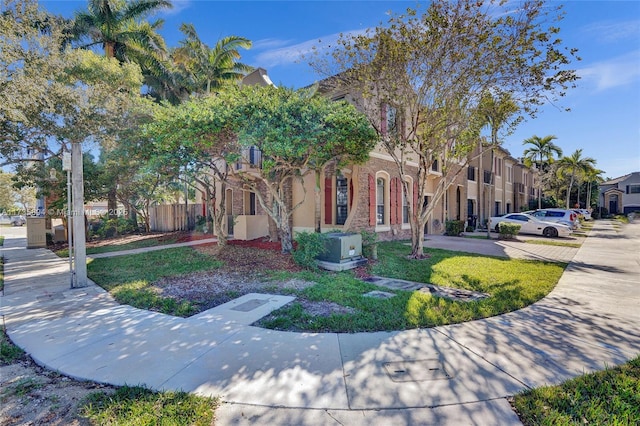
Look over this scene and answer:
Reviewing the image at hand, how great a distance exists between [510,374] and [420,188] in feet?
26.5

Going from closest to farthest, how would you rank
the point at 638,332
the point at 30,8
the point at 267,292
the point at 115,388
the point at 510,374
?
the point at 115,388 → the point at 510,374 → the point at 638,332 → the point at 267,292 → the point at 30,8

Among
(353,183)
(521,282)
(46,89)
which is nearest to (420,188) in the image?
(353,183)

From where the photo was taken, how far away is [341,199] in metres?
13.5

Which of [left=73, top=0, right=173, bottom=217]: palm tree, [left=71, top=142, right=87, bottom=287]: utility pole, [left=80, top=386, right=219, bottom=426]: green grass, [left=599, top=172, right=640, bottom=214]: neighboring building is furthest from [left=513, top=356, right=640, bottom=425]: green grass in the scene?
[left=599, top=172, right=640, bottom=214]: neighboring building

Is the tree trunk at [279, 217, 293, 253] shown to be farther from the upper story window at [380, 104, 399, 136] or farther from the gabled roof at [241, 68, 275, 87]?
the gabled roof at [241, 68, 275, 87]

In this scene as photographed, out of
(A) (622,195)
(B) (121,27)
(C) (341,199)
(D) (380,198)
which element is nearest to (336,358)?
(C) (341,199)

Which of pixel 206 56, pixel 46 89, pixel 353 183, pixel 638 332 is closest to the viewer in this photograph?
pixel 638 332

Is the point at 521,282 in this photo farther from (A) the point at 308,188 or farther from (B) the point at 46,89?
(B) the point at 46,89

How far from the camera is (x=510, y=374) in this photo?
334cm

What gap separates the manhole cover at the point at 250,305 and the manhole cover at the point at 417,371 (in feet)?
9.14

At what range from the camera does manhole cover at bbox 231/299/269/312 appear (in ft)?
17.9

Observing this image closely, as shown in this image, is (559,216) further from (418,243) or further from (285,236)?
(285,236)

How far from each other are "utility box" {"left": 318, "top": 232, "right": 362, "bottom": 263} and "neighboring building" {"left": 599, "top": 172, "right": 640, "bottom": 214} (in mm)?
60089

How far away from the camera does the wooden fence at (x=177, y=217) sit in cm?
2045
